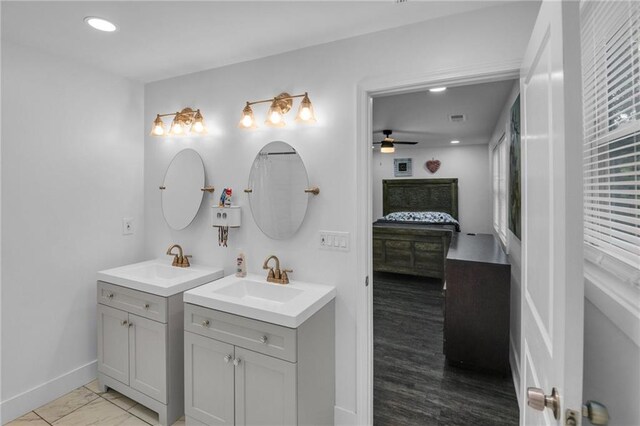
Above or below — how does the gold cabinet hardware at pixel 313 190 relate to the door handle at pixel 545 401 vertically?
above

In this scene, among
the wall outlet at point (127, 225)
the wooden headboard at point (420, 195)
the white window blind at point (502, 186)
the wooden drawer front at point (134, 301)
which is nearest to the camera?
the wooden drawer front at point (134, 301)

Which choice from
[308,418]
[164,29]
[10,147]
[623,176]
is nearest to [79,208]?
[10,147]

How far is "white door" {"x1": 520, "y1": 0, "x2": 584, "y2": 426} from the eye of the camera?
688 mm

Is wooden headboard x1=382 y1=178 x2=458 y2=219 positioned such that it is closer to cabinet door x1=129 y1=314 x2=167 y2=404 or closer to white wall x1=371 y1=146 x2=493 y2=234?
white wall x1=371 y1=146 x2=493 y2=234

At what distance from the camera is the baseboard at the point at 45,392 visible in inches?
77.2

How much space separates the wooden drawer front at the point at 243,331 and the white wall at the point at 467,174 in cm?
496

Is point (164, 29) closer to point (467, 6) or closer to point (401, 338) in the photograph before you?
point (467, 6)

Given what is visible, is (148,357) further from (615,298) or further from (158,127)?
(615,298)

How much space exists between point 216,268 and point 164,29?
5.32 ft

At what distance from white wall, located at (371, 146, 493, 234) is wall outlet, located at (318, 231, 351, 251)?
4.49 metres

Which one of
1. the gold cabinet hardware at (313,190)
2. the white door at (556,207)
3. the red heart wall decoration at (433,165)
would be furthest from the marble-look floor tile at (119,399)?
the red heart wall decoration at (433,165)

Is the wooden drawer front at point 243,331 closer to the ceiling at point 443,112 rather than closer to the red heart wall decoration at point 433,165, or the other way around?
the ceiling at point 443,112

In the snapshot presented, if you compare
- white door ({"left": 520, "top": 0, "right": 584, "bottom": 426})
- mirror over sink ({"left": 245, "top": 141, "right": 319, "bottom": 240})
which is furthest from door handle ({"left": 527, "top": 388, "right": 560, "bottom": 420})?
mirror over sink ({"left": 245, "top": 141, "right": 319, "bottom": 240})

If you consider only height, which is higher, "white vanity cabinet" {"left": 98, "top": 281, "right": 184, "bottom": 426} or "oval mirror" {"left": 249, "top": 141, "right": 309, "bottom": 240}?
"oval mirror" {"left": 249, "top": 141, "right": 309, "bottom": 240}
